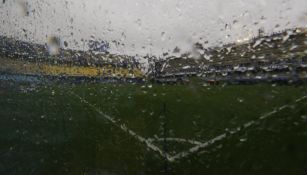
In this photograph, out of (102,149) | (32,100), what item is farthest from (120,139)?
(32,100)

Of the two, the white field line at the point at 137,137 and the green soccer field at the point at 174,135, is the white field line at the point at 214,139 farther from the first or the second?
the white field line at the point at 137,137

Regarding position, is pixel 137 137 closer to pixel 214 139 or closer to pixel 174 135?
pixel 174 135

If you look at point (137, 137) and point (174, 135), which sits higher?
point (174, 135)

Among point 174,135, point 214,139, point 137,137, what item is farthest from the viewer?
point 137,137

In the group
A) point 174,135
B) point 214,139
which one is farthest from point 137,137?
point 214,139

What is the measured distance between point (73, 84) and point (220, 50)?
1342 cm

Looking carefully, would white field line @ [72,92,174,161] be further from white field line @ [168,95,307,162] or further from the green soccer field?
white field line @ [168,95,307,162]

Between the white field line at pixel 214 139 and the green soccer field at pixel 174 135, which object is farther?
the white field line at pixel 214 139

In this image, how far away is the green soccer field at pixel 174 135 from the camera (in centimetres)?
708

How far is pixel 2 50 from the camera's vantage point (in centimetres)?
2669

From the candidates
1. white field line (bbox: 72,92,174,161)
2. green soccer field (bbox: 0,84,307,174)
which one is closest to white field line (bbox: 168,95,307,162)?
green soccer field (bbox: 0,84,307,174)

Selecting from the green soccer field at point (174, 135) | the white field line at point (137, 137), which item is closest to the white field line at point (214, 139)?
the green soccer field at point (174, 135)

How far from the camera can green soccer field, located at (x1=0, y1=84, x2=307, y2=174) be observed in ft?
23.2

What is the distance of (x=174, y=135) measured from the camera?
941cm
